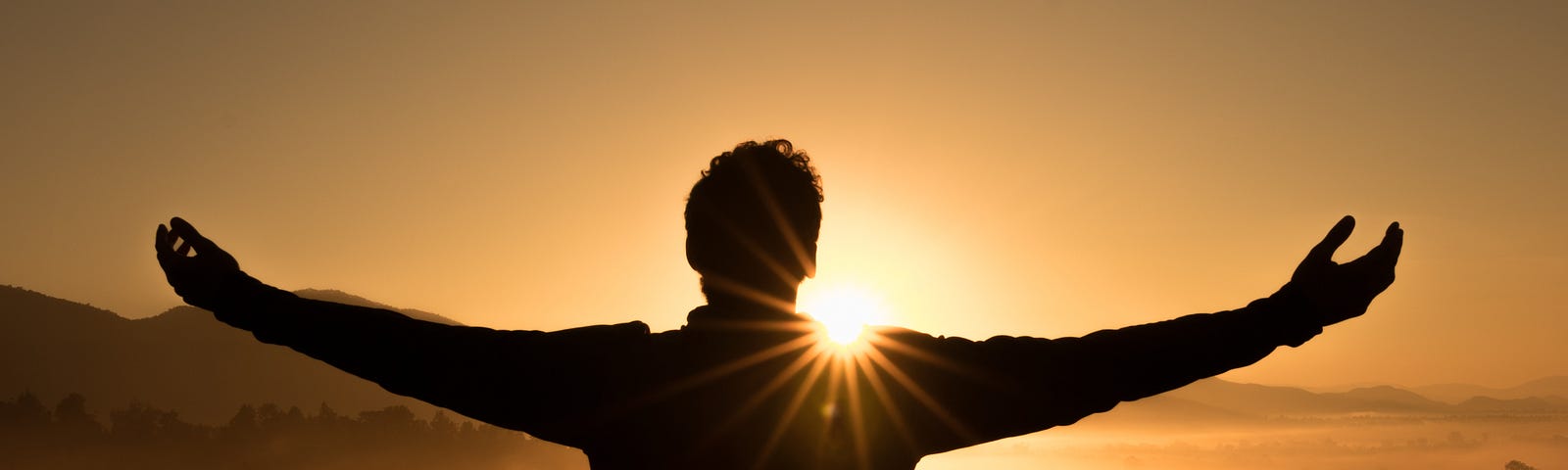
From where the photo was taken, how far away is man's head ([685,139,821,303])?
11.8ft

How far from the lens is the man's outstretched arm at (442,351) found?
347cm

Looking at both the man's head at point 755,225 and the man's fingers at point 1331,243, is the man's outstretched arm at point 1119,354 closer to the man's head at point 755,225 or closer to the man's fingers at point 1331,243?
the man's fingers at point 1331,243

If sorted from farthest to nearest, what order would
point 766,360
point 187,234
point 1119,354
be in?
point 187,234 → point 1119,354 → point 766,360

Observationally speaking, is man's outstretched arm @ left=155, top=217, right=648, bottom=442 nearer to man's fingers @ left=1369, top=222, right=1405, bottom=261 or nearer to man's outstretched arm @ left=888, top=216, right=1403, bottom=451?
man's outstretched arm @ left=888, top=216, right=1403, bottom=451

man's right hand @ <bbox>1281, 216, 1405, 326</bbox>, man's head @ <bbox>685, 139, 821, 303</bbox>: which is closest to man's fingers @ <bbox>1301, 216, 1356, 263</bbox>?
man's right hand @ <bbox>1281, 216, 1405, 326</bbox>

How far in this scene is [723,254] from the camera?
3.60 meters

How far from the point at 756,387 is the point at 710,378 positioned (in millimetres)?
140

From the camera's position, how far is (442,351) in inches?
139

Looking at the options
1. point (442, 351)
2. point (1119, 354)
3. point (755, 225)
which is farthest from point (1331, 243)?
point (442, 351)

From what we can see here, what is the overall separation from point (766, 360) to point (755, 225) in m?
0.42

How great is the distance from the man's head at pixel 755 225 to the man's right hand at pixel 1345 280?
1523mm

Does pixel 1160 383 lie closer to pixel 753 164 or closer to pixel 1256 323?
pixel 1256 323

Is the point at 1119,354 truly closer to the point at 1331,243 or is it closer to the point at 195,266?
the point at 1331,243

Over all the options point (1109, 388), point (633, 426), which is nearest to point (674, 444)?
point (633, 426)
